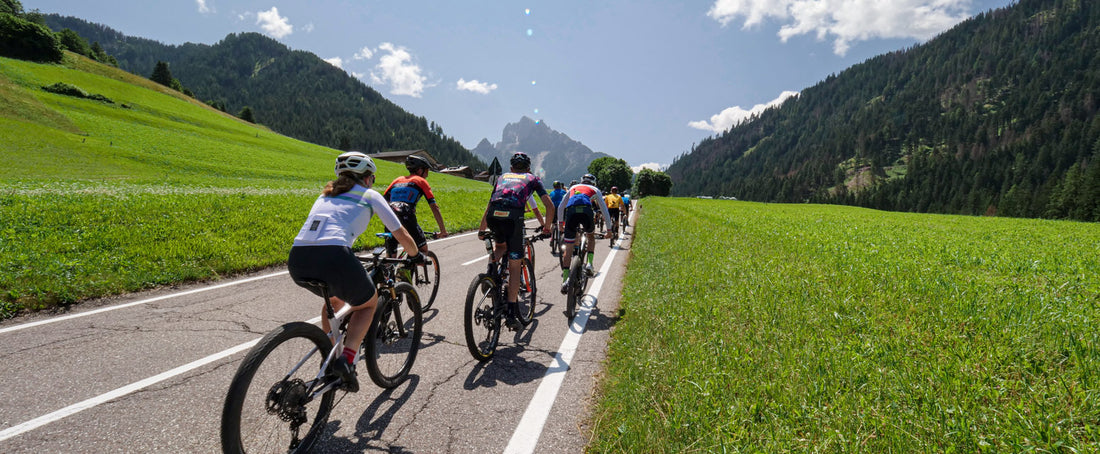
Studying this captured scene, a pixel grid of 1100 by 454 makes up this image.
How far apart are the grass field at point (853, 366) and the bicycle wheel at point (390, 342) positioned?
82.5 inches

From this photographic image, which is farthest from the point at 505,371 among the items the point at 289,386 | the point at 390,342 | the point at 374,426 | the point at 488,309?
the point at 289,386

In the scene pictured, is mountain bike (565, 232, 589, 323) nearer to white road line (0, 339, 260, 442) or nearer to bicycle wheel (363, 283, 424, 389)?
bicycle wheel (363, 283, 424, 389)

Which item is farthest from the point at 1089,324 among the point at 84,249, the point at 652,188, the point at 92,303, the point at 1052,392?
the point at 652,188

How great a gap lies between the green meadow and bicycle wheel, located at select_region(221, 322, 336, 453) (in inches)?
216

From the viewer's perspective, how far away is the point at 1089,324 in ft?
15.8

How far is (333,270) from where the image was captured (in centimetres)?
316

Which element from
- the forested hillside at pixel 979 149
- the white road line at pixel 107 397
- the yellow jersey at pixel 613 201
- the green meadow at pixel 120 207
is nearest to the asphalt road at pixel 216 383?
the white road line at pixel 107 397

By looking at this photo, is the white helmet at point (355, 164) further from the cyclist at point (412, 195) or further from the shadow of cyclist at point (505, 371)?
the cyclist at point (412, 195)

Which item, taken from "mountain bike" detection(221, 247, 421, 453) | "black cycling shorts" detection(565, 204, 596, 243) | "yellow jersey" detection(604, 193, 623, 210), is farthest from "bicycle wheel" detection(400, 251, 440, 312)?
"yellow jersey" detection(604, 193, 623, 210)

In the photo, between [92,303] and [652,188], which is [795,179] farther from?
[92,303]

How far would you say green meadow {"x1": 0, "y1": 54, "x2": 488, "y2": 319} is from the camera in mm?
6945

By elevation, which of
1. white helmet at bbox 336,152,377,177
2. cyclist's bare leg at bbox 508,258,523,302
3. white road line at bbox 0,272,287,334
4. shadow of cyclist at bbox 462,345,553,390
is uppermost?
white helmet at bbox 336,152,377,177

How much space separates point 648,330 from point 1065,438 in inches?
132

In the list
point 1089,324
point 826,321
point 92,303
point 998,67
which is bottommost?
point 92,303
